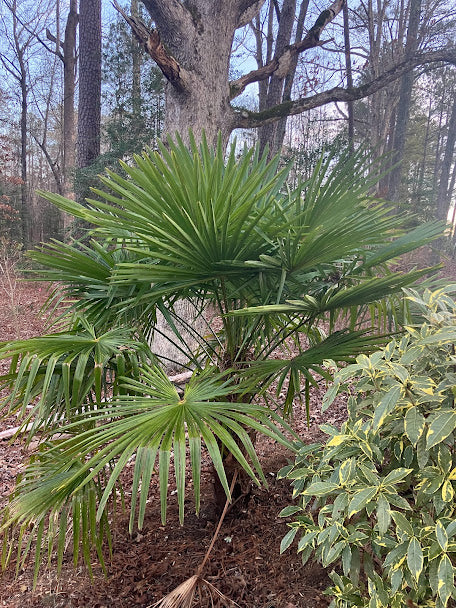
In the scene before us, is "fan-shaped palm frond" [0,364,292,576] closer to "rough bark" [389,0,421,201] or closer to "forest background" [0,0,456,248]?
"forest background" [0,0,456,248]

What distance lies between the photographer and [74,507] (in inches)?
50.8

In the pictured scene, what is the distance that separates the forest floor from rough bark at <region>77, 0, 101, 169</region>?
628 centimetres

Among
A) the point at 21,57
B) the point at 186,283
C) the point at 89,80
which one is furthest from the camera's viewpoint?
the point at 21,57

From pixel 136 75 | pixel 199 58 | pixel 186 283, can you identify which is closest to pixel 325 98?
pixel 199 58

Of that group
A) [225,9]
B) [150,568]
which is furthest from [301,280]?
[225,9]

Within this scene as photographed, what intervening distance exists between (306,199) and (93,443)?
110 centimetres

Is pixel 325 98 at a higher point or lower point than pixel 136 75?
lower

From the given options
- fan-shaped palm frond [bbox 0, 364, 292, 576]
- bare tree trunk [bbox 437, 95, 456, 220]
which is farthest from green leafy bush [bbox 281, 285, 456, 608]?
bare tree trunk [bbox 437, 95, 456, 220]

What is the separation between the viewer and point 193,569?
178cm

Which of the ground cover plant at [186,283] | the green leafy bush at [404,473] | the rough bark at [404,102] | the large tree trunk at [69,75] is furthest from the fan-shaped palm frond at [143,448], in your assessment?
the large tree trunk at [69,75]

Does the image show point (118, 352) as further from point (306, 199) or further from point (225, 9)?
point (225, 9)

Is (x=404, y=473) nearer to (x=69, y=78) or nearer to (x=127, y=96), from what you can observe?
(x=127, y=96)

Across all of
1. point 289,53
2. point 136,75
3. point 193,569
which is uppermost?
point 136,75

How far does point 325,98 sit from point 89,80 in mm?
4588
